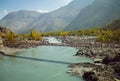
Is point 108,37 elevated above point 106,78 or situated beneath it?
elevated above

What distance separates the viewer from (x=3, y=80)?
42.9 metres

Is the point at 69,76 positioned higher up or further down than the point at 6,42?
further down

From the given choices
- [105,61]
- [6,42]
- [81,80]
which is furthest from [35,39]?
[81,80]

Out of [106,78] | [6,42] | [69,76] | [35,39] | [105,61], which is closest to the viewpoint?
[106,78]

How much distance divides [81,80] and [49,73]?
9954 mm

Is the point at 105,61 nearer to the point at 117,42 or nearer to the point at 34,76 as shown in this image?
the point at 34,76

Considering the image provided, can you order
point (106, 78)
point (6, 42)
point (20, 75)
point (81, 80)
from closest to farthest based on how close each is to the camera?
point (106, 78) → point (81, 80) → point (20, 75) → point (6, 42)

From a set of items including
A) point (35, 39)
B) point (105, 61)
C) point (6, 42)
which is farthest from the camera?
point (35, 39)

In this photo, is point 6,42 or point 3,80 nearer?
point 3,80

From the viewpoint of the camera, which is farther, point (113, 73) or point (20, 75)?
point (20, 75)

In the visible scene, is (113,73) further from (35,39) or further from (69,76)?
(35,39)

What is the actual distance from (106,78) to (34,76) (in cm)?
1613

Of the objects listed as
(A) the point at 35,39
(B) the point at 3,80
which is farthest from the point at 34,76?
(A) the point at 35,39

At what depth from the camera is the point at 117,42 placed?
95188 millimetres
